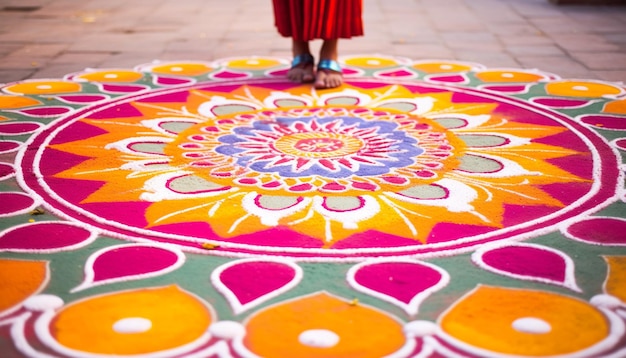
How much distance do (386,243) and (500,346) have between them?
1.52 feet

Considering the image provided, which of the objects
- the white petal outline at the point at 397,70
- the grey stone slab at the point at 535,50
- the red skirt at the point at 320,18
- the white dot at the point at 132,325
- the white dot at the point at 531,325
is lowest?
the white dot at the point at 531,325

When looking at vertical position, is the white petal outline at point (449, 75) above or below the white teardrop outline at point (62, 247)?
above

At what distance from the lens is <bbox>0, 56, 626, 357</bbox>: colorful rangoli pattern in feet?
4.41

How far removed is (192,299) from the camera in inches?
57.2

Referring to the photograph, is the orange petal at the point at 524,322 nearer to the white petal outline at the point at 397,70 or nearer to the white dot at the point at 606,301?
the white dot at the point at 606,301

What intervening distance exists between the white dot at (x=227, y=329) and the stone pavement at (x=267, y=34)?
2.37 meters

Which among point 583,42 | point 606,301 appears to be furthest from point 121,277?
point 583,42

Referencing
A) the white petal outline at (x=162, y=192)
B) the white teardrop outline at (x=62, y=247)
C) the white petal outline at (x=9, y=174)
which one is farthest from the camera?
the white petal outline at (x=9, y=174)

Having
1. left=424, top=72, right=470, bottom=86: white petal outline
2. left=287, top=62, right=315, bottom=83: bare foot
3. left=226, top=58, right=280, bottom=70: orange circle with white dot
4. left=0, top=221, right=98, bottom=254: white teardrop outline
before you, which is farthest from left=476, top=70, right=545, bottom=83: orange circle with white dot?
left=0, top=221, right=98, bottom=254: white teardrop outline

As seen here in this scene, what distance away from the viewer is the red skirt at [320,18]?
3.07m

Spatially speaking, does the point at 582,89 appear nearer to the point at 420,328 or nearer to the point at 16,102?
the point at 420,328

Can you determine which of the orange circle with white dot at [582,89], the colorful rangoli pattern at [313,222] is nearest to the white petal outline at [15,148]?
the colorful rangoli pattern at [313,222]

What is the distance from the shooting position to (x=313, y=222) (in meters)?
1.81

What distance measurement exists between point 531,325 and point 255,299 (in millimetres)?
528
